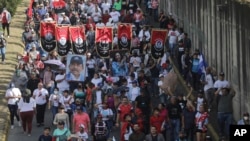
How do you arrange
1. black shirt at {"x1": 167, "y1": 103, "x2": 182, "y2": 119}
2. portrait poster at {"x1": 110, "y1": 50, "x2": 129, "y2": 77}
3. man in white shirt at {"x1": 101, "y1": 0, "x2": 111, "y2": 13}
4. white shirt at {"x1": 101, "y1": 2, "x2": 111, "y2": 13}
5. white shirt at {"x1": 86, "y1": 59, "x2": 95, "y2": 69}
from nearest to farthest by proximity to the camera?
black shirt at {"x1": 167, "y1": 103, "x2": 182, "y2": 119}
portrait poster at {"x1": 110, "y1": 50, "x2": 129, "y2": 77}
white shirt at {"x1": 86, "y1": 59, "x2": 95, "y2": 69}
white shirt at {"x1": 101, "y1": 2, "x2": 111, "y2": 13}
man in white shirt at {"x1": 101, "y1": 0, "x2": 111, "y2": 13}

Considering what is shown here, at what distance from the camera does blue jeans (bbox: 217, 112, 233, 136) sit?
24.7 metres

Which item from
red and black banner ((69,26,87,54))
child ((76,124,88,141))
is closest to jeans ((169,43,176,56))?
red and black banner ((69,26,87,54))

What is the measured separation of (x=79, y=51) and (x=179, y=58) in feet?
10.6

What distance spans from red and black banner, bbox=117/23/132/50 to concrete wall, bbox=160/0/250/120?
2.45 metres

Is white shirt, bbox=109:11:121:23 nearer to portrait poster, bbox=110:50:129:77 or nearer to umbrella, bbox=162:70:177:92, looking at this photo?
portrait poster, bbox=110:50:129:77

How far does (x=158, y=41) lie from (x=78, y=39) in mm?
2659

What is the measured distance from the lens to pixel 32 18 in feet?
136

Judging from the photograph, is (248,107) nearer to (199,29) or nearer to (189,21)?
(199,29)

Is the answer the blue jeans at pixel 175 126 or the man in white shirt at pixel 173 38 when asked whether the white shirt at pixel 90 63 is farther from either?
the blue jeans at pixel 175 126

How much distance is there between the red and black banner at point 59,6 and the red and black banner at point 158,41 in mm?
11102

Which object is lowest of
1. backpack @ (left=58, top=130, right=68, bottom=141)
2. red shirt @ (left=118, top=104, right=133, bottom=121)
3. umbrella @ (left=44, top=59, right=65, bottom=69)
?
backpack @ (left=58, top=130, right=68, bottom=141)

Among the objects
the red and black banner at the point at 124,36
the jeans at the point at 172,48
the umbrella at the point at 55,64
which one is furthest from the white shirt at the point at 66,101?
the jeans at the point at 172,48

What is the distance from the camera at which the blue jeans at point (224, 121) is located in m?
24.7

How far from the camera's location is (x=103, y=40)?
32688 mm
